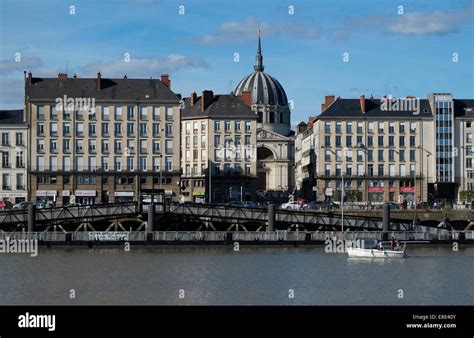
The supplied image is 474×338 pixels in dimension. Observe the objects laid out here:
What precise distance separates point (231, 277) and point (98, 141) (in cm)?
6811

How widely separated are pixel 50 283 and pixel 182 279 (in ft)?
27.1

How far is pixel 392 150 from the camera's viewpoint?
5851 inches

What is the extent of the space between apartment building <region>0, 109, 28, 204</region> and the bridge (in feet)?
107

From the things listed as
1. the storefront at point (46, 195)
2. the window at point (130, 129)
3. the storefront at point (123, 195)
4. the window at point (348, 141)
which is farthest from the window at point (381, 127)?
the storefront at point (46, 195)

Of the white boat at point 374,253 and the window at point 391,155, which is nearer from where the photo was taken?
the white boat at point 374,253

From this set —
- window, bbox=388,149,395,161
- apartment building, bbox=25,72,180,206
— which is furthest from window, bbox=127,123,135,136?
window, bbox=388,149,395,161

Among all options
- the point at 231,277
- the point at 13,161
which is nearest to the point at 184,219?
the point at 231,277

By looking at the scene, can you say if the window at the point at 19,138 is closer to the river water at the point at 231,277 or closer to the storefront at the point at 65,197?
the storefront at the point at 65,197

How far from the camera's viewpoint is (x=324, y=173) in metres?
150

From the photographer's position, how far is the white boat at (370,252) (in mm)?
87000

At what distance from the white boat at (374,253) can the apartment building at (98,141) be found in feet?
166

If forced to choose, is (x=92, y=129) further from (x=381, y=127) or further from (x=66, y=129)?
(x=381, y=127)

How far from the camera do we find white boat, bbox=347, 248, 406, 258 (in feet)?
285
